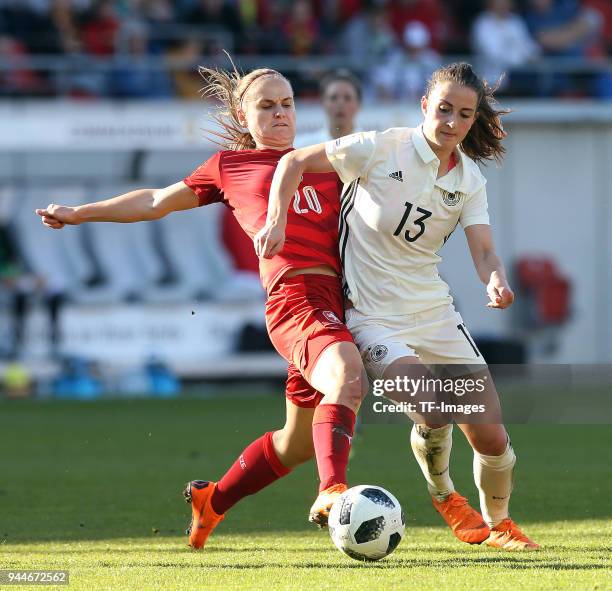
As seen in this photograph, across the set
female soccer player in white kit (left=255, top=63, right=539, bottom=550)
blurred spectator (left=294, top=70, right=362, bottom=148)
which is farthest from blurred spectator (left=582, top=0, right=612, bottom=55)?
female soccer player in white kit (left=255, top=63, right=539, bottom=550)

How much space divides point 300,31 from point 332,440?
1416 cm

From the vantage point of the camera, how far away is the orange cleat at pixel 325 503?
501cm

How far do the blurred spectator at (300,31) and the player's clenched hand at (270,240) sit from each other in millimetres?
13644

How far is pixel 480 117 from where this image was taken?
5.90 meters

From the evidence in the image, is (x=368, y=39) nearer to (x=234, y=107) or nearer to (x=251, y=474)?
(x=234, y=107)

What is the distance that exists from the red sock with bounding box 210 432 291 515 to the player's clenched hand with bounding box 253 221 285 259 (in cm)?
110

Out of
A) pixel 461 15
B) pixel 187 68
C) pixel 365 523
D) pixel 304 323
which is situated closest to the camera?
pixel 365 523

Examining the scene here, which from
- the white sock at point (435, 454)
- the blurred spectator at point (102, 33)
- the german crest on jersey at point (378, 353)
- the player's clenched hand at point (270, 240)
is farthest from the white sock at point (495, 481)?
the blurred spectator at point (102, 33)

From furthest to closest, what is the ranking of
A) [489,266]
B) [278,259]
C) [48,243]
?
1. [48,243]
2. [278,259]
3. [489,266]

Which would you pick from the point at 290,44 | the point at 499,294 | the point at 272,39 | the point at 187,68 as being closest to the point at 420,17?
the point at 290,44

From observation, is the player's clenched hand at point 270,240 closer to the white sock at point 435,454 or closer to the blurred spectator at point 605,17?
the white sock at point 435,454

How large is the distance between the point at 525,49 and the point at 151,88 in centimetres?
541

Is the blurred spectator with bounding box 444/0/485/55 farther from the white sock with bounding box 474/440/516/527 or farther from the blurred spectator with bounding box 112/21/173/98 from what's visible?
the white sock with bounding box 474/440/516/527

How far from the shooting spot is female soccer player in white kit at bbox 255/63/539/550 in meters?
5.62
